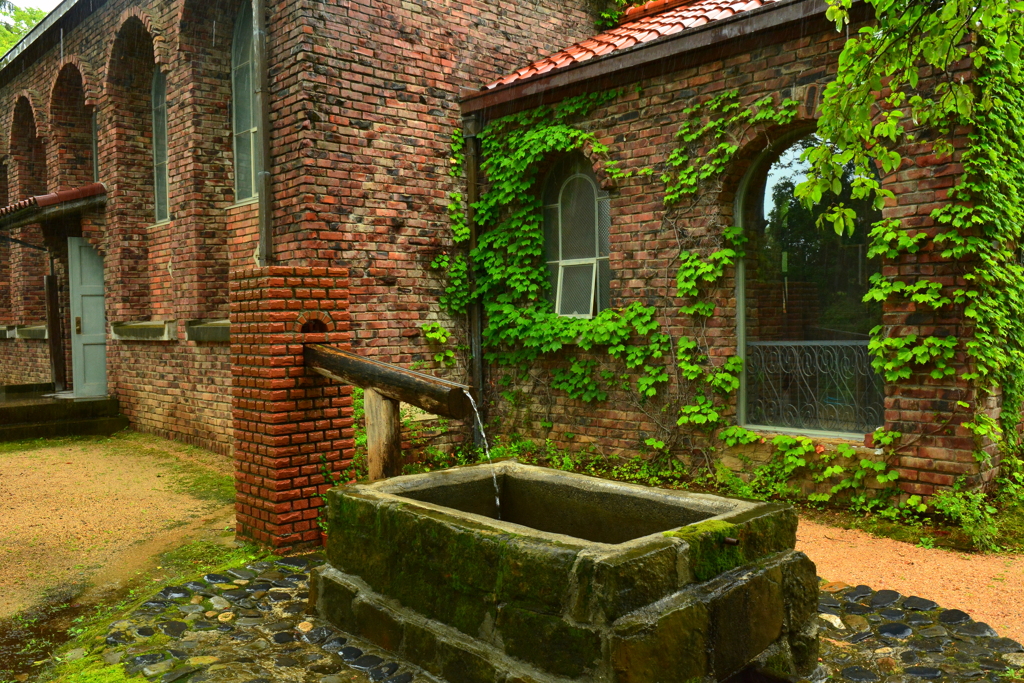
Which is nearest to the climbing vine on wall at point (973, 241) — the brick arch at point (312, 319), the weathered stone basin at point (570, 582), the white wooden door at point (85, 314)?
the weathered stone basin at point (570, 582)

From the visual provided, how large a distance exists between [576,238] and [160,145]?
6.44m

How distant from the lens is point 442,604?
3520 mm

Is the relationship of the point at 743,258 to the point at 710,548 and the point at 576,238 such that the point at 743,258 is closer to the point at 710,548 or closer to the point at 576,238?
the point at 576,238

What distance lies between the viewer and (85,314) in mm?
12258

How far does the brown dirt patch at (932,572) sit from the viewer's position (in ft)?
14.6

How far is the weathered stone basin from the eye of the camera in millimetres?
2885

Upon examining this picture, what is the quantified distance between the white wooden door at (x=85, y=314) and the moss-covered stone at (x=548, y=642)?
36.7ft

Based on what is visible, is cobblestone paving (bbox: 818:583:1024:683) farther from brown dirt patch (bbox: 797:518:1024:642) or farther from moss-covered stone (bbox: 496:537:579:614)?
moss-covered stone (bbox: 496:537:579:614)

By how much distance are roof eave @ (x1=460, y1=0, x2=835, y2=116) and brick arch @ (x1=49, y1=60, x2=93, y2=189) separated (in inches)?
286

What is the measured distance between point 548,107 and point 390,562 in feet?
19.9

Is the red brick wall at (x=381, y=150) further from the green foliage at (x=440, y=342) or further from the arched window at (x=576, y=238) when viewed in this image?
the arched window at (x=576, y=238)

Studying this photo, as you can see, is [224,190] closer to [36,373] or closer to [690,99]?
[690,99]

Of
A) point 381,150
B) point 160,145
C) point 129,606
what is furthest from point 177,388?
point 129,606

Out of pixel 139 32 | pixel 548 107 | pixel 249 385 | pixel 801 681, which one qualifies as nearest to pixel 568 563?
pixel 801 681
